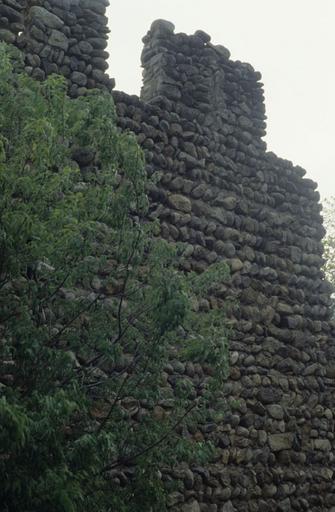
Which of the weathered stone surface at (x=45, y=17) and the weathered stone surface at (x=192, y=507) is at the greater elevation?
the weathered stone surface at (x=45, y=17)

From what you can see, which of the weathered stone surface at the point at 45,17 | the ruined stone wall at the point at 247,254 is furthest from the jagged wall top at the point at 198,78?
the weathered stone surface at the point at 45,17

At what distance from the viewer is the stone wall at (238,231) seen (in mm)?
5859

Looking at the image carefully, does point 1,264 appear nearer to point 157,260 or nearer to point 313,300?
point 157,260

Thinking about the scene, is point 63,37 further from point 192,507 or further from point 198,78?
point 192,507

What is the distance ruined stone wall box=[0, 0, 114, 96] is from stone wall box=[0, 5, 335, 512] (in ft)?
0.03

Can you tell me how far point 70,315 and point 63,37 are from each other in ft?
8.85

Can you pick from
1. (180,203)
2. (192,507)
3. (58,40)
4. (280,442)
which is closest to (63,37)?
(58,40)

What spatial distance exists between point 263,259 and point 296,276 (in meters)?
0.50

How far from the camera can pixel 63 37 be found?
19.1 ft

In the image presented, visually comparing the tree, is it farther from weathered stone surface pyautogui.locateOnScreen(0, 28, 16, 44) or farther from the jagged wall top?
the jagged wall top

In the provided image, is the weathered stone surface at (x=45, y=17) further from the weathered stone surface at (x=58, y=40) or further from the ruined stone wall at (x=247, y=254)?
the ruined stone wall at (x=247, y=254)

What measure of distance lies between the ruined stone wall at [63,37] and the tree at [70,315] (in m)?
1.38

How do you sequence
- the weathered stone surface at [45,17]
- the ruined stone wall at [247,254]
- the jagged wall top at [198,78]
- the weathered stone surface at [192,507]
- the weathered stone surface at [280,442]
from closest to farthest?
1. the weathered stone surface at [192,507]
2. the weathered stone surface at [45,17]
3. the ruined stone wall at [247,254]
4. the weathered stone surface at [280,442]
5. the jagged wall top at [198,78]

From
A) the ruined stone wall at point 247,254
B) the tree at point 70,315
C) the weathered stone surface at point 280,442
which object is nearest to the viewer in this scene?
the tree at point 70,315
